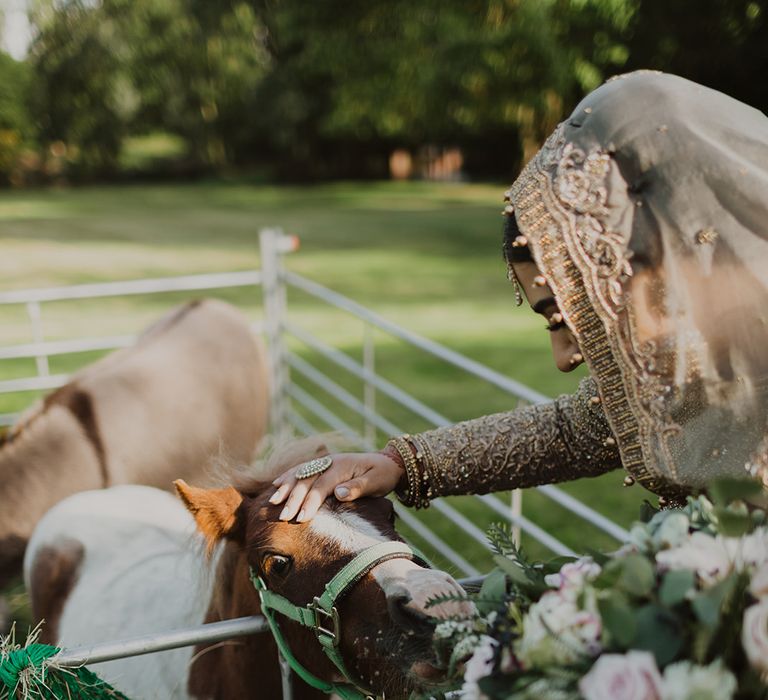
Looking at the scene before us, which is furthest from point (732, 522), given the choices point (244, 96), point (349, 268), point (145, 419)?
point (244, 96)

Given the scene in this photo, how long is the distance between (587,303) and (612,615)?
0.50 meters

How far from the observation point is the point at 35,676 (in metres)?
1.40

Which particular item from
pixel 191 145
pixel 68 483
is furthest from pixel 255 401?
pixel 191 145

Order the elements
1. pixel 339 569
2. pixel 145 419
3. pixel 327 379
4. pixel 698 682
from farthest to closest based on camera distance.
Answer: pixel 327 379 → pixel 145 419 → pixel 339 569 → pixel 698 682

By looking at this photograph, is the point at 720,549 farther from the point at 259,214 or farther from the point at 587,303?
the point at 259,214

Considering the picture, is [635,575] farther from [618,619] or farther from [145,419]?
[145,419]

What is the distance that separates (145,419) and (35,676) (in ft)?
9.63

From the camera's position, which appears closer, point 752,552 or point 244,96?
point 752,552

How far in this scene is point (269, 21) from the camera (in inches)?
1072

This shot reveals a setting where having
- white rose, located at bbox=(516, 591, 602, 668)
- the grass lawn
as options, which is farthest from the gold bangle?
the grass lawn

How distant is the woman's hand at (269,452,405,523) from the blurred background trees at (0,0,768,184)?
16.4m

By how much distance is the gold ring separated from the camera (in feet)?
5.37

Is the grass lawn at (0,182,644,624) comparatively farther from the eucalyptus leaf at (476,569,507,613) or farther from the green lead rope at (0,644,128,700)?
the eucalyptus leaf at (476,569,507,613)

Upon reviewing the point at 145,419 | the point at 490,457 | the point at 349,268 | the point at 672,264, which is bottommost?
the point at 349,268
